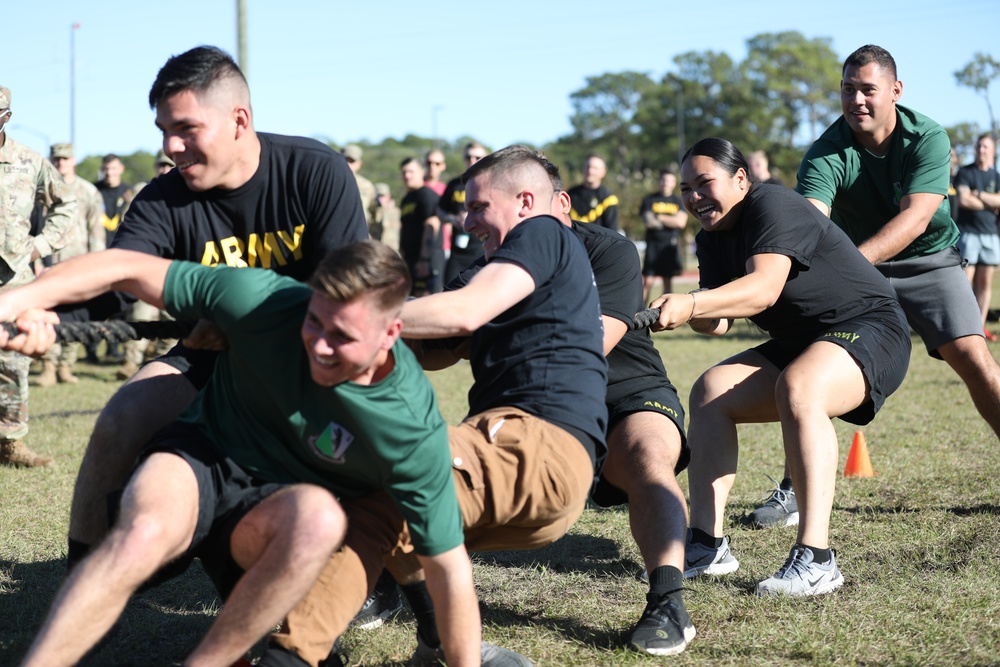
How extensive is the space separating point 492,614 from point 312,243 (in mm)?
1617

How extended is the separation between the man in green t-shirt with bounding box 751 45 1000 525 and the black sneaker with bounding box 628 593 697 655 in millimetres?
1816

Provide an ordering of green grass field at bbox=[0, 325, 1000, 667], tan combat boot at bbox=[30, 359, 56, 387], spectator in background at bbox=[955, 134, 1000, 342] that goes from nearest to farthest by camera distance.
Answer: green grass field at bbox=[0, 325, 1000, 667]
tan combat boot at bbox=[30, 359, 56, 387]
spectator in background at bbox=[955, 134, 1000, 342]

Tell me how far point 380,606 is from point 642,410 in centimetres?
129

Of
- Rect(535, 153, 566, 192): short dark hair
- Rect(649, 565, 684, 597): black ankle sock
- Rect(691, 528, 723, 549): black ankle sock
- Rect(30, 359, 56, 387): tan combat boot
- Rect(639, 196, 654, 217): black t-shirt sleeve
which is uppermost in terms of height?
Rect(535, 153, 566, 192): short dark hair

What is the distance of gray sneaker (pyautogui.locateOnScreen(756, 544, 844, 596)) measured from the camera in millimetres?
4129

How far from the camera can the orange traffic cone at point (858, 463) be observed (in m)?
6.27

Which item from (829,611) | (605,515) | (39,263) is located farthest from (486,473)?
(39,263)

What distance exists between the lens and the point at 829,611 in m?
3.98

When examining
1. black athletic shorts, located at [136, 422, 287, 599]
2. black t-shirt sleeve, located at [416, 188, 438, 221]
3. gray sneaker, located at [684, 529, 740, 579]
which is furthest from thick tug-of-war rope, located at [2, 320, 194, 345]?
black t-shirt sleeve, located at [416, 188, 438, 221]

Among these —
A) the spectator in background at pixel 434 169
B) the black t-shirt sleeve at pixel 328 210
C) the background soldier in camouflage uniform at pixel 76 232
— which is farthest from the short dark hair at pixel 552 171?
the spectator in background at pixel 434 169

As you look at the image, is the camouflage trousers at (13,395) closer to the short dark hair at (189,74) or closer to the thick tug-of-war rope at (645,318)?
the short dark hair at (189,74)

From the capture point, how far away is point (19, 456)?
670cm

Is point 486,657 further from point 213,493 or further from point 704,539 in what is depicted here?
point 704,539

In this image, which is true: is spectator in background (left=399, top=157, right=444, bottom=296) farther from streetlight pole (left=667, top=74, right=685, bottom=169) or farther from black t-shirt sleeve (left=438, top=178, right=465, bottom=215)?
streetlight pole (left=667, top=74, right=685, bottom=169)
